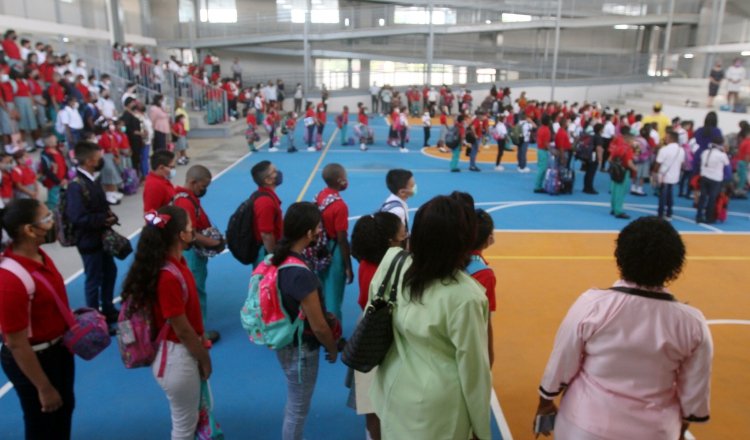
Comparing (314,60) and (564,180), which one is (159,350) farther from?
(314,60)

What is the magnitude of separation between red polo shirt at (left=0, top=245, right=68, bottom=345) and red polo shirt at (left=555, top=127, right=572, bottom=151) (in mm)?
11158

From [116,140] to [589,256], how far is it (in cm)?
949

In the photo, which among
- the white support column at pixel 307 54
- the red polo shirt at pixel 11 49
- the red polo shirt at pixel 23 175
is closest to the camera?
the red polo shirt at pixel 23 175

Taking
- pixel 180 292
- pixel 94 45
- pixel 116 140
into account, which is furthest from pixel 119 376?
pixel 94 45

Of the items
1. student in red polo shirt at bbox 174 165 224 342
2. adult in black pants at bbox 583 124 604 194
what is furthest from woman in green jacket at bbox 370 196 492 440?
adult in black pants at bbox 583 124 604 194

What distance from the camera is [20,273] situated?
3.06 metres

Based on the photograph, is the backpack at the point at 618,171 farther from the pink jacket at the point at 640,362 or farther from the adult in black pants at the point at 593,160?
the pink jacket at the point at 640,362

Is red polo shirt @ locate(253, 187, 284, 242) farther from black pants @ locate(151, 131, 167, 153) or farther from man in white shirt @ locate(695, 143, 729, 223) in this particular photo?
black pants @ locate(151, 131, 167, 153)

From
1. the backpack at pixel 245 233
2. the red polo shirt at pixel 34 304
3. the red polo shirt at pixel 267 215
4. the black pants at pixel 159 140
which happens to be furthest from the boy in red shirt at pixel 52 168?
the red polo shirt at pixel 34 304

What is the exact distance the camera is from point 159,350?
325cm

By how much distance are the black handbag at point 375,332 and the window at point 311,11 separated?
34.2m

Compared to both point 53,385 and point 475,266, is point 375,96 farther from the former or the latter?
point 53,385

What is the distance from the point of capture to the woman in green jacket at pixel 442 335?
2311mm

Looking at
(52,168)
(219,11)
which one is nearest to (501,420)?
(52,168)
